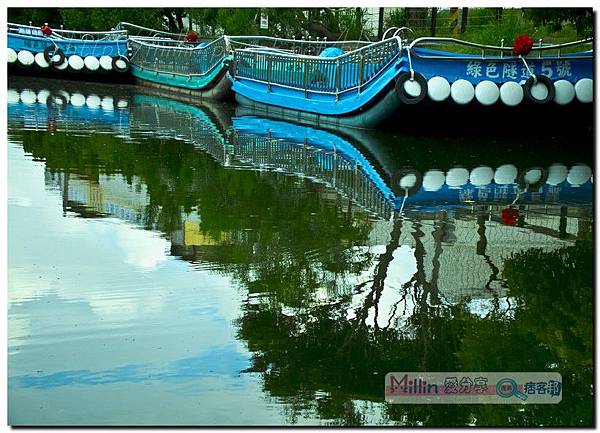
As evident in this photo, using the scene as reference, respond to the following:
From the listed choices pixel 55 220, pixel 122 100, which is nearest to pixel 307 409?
pixel 55 220

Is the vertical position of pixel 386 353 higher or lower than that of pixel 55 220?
lower

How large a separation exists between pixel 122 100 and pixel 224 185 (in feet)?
39.7

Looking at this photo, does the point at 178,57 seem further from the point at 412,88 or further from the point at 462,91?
the point at 462,91

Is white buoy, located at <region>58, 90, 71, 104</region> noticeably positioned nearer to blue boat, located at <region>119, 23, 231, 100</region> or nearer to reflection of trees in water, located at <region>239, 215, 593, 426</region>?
blue boat, located at <region>119, 23, 231, 100</region>

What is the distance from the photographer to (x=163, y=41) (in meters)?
27.3

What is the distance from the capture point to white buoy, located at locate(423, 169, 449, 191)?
411 inches

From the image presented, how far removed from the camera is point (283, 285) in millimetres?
6516

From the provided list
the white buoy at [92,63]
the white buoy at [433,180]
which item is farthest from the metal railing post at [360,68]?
the white buoy at [92,63]

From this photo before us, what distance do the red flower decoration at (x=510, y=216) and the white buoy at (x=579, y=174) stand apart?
76.2 inches

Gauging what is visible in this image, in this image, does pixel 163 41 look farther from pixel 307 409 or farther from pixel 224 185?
pixel 307 409

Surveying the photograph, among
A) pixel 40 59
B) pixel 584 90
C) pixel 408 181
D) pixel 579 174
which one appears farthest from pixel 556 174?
pixel 40 59

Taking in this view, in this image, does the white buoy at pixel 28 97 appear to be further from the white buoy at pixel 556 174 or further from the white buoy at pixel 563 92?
the white buoy at pixel 556 174

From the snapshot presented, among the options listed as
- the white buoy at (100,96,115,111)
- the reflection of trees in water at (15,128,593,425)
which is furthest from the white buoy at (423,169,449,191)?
the white buoy at (100,96,115,111)

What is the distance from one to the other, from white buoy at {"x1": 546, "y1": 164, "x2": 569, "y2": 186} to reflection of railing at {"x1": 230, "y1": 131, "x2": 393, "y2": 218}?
2005 mm
